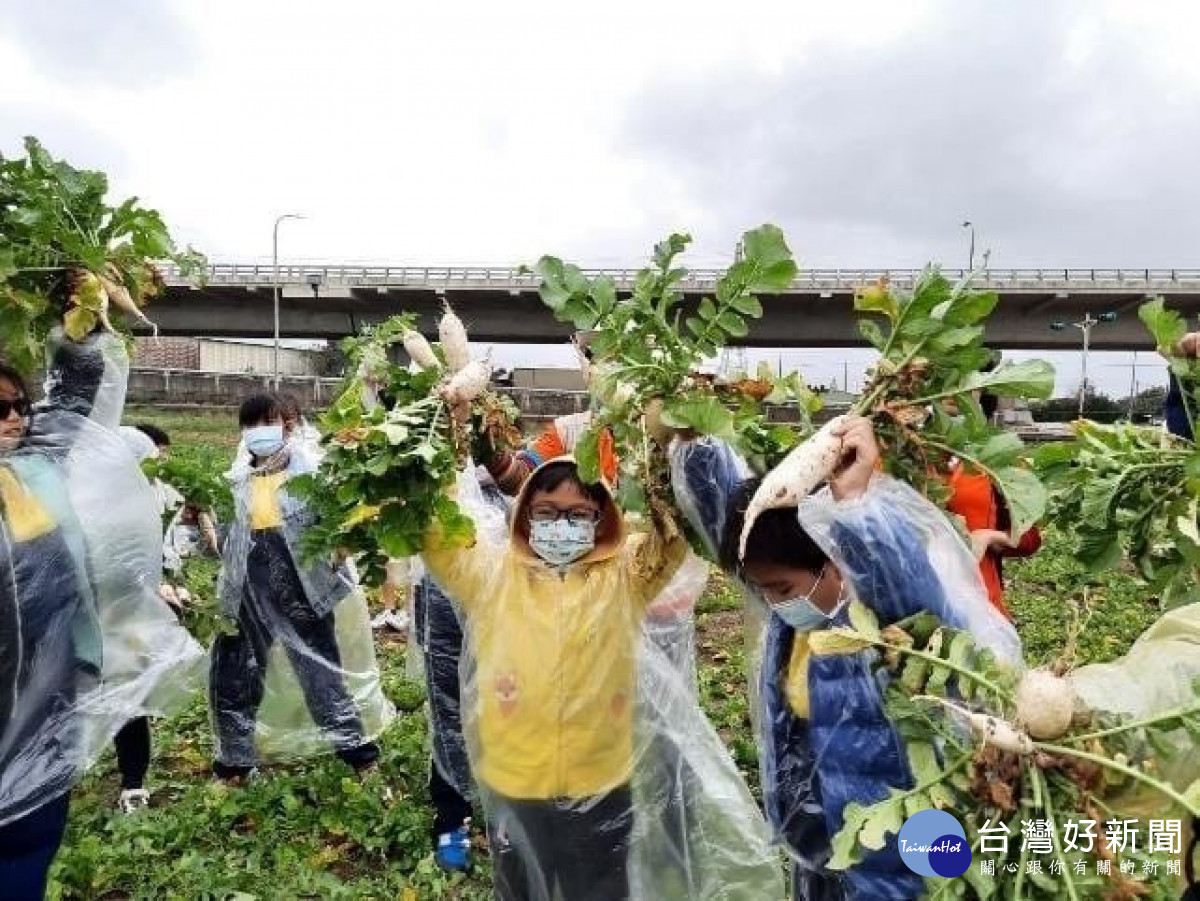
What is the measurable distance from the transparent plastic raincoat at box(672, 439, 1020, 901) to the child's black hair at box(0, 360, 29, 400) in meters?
1.82

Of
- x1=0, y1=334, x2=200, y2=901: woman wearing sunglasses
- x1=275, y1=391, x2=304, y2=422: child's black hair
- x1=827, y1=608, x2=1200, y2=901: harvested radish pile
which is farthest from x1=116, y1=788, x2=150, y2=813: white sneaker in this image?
x1=827, y1=608, x2=1200, y2=901: harvested radish pile

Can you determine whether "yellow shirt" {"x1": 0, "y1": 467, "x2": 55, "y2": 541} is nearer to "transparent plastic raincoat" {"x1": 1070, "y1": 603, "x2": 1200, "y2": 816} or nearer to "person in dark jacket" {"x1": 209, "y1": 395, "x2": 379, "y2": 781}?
"person in dark jacket" {"x1": 209, "y1": 395, "x2": 379, "y2": 781}

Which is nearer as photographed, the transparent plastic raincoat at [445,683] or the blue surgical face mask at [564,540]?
the blue surgical face mask at [564,540]

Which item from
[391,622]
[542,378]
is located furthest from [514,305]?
[391,622]

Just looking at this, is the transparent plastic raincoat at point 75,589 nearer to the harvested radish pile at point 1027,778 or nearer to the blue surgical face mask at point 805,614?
the blue surgical face mask at point 805,614

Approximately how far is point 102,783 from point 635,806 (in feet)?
9.79

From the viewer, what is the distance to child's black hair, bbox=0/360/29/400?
2.50 metres

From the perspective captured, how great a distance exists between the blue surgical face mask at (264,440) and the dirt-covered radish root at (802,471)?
3.09 meters

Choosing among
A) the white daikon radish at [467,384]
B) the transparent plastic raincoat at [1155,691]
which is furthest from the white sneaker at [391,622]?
the transparent plastic raincoat at [1155,691]

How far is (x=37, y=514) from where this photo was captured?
240 cm

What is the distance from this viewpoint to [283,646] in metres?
4.20

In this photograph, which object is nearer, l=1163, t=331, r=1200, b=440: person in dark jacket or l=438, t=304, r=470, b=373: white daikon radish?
l=1163, t=331, r=1200, b=440: person in dark jacket

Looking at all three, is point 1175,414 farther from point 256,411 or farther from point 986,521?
point 256,411

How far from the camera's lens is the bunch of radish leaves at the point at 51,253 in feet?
8.16
